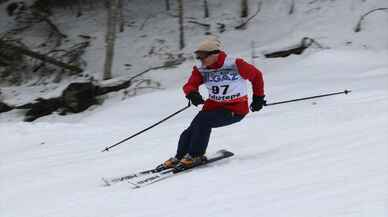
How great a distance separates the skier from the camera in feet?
22.0

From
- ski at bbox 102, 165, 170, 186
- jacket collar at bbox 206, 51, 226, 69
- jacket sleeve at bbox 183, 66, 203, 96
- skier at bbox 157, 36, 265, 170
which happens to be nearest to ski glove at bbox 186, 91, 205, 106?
skier at bbox 157, 36, 265, 170

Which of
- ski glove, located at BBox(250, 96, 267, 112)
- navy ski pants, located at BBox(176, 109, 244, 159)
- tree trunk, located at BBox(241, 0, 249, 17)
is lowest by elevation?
tree trunk, located at BBox(241, 0, 249, 17)

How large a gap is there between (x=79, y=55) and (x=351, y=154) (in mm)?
13058

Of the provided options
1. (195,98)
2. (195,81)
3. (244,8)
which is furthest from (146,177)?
(244,8)

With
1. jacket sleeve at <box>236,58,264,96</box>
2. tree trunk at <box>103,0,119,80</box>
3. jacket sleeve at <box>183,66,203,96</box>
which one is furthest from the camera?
tree trunk at <box>103,0,119,80</box>

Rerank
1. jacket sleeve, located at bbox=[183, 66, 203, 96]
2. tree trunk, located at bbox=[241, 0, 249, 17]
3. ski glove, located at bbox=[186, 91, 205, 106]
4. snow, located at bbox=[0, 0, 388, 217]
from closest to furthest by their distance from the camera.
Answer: snow, located at bbox=[0, 0, 388, 217]
ski glove, located at bbox=[186, 91, 205, 106]
jacket sleeve, located at bbox=[183, 66, 203, 96]
tree trunk, located at bbox=[241, 0, 249, 17]

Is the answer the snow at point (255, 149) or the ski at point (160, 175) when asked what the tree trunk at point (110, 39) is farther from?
the ski at point (160, 175)

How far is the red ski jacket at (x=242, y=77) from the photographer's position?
668 cm

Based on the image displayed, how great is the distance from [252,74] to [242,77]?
0.47 ft

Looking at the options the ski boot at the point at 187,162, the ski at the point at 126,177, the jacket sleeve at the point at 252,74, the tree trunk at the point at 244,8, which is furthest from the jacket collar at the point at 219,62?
the tree trunk at the point at 244,8

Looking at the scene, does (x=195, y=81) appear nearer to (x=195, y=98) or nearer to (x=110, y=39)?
(x=195, y=98)

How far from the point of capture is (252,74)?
667 cm

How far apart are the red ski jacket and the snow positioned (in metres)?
0.66

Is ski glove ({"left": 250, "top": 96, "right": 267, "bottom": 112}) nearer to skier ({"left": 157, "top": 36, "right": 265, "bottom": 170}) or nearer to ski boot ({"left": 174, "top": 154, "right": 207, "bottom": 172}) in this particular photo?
skier ({"left": 157, "top": 36, "right": 265, "bottom": 170})
